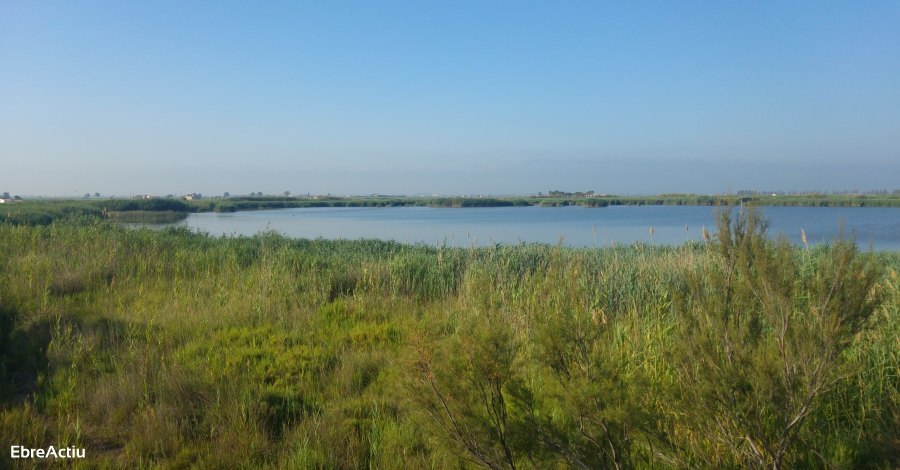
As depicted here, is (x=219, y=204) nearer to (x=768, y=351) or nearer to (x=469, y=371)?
(x=469, y=371)

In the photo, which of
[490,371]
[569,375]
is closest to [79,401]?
[490,371]

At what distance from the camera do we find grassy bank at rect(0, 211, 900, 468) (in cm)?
207

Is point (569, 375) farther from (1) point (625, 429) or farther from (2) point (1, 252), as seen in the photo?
(2) point (1, 252)

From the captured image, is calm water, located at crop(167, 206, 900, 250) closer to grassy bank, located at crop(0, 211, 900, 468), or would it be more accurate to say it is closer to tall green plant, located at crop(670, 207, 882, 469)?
grassy bank, located at crop(0, 211, 900, 468)

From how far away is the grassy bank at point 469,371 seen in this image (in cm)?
207

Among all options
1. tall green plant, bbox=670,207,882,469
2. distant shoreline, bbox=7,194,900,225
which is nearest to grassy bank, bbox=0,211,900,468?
tall green plant, bbox=670,207,882,469

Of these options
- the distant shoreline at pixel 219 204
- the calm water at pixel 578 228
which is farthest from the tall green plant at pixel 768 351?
the calm water at pixel 578 228

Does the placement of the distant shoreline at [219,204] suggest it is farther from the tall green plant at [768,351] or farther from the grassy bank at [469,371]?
the grassy bank at [469,371]

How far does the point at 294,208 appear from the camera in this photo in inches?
2180

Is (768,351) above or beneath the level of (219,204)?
beneath

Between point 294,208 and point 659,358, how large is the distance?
54783 mm

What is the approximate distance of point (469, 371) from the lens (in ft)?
7.32

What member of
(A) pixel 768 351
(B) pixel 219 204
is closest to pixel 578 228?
(A) pixel 768 351

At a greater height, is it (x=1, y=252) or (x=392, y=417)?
(x=1, y=252)
